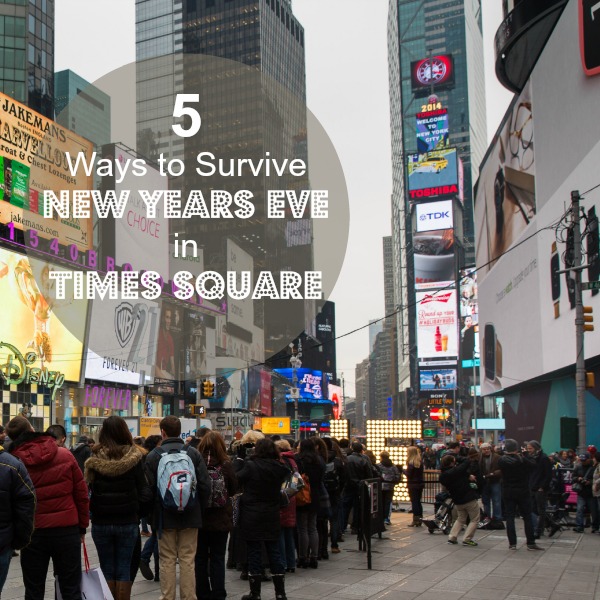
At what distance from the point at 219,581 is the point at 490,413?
476 feet

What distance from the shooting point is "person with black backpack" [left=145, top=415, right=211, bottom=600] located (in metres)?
7.68

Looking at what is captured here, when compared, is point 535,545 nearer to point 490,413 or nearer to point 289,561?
point 289,561

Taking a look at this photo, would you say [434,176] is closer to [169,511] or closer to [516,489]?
[516,489]

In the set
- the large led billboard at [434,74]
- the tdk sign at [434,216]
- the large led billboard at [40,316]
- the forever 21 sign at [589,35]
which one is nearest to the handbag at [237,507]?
the forever 21 sign at [589,35]

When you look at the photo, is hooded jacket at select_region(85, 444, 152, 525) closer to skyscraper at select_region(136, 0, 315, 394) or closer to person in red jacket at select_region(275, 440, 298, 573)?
person in red jacket at select_region(275, 440, 298, 573)

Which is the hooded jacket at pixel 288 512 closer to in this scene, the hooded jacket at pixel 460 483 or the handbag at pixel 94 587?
the handbag at pixel 94 587

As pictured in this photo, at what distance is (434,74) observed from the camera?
169375 millimetres

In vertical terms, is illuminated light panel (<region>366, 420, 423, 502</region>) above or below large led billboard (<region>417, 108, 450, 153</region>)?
below

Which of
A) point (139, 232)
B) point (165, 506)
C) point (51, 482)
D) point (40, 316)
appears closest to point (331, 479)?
point (165, 506)

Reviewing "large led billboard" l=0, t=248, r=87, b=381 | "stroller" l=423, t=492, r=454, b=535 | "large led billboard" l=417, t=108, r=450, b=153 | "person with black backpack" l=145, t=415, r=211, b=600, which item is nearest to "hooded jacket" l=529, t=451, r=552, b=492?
"stroller" l=423, t=492, r=454, b=535

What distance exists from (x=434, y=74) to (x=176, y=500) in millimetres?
171220

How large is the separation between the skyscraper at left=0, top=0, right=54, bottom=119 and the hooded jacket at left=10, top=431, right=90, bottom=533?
9338 cm

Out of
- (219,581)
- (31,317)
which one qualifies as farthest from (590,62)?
(31,317)

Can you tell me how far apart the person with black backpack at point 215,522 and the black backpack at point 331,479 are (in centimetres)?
473
